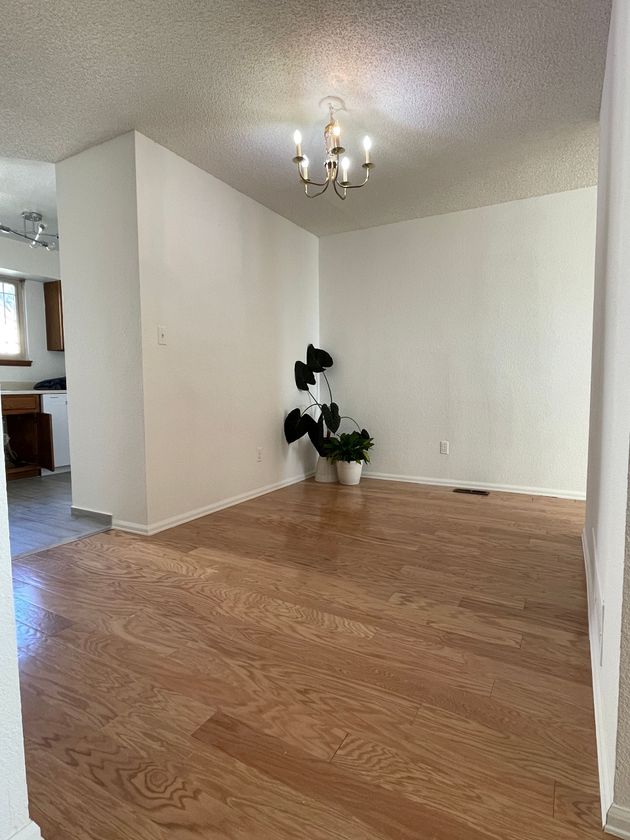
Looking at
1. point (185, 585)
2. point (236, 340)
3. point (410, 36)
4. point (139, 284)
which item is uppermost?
point (410, 36)

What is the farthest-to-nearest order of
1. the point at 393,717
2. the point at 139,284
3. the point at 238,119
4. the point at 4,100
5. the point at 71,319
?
the point at 71,319 < the point at 139,284 < the point at 238,119 < the point at 4,100 < the point at 393,717

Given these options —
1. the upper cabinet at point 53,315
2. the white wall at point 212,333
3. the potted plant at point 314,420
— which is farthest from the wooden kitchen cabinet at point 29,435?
the potted plant at point 314,420

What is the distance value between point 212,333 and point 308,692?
8.00 ft

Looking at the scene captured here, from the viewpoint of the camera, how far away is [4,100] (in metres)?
2.22

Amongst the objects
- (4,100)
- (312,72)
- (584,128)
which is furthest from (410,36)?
(4,100)

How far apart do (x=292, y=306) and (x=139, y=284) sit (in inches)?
67.4

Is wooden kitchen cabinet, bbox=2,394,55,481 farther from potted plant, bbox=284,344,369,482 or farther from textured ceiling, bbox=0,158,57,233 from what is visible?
potted plant, bbox=284,344,369,482

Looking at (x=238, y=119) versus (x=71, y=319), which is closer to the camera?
(x=238, y=119)

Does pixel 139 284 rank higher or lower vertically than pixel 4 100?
lower

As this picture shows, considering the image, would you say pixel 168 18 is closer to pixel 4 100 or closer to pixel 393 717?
pixel 4 100

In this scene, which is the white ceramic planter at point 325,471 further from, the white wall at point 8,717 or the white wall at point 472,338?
the white wall at point 8,717

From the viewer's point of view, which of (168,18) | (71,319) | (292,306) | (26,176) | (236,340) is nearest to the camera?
(168,18)

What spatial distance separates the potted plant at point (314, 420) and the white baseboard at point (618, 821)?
3.19 m

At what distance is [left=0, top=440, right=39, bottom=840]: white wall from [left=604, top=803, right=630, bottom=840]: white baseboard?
3.63ft
